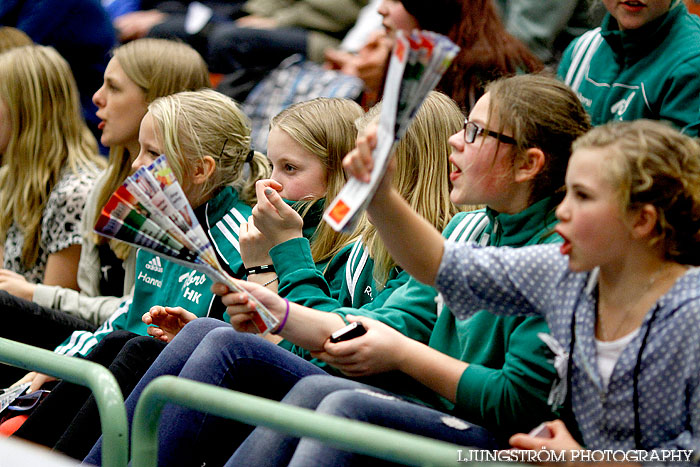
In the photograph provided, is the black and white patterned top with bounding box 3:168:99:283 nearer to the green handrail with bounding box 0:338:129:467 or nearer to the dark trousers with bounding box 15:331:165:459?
the dark trousers with bounding box 15:331:165:459

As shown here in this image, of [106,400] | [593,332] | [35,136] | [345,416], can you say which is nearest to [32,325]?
[35,136]

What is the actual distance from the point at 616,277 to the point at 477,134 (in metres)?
0.48

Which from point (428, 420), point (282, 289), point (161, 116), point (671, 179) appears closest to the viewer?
point (671, 179)

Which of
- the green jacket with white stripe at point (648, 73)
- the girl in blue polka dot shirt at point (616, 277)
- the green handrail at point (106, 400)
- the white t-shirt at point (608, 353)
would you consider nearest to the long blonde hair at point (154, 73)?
the green jacket with white stripe at point (648, 73)

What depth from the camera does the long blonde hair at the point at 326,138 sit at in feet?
8.80

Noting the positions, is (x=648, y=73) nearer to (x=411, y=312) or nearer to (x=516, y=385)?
(x=411, y=312)

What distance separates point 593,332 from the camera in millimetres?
1707

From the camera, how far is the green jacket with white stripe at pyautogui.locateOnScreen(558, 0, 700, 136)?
2.47 metres

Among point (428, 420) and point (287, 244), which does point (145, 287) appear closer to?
point (287, 244)

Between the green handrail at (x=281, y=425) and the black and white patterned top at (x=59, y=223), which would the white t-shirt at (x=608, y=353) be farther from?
the black and white patterned top at (x=59, y=223)

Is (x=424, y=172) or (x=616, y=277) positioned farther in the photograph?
(x=424, y=172)

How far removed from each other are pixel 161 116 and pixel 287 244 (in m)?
0.70

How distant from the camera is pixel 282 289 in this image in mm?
2316

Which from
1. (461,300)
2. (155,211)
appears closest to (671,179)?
(461,300)
